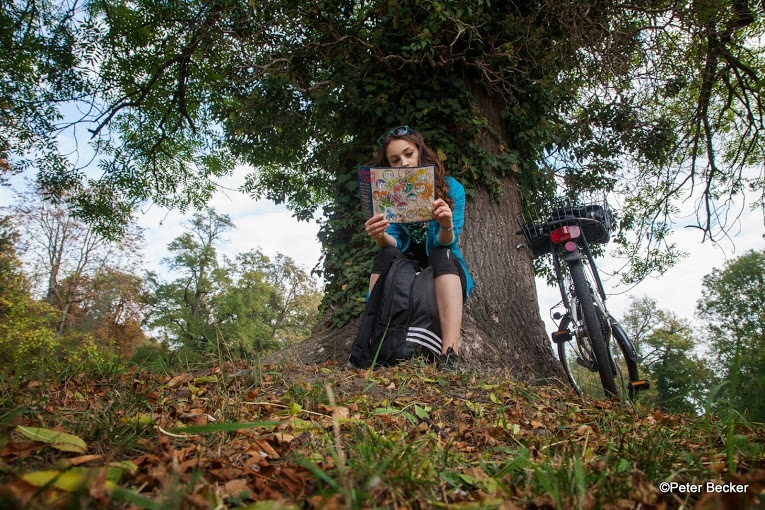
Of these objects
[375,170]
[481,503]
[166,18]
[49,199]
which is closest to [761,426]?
[481,503]

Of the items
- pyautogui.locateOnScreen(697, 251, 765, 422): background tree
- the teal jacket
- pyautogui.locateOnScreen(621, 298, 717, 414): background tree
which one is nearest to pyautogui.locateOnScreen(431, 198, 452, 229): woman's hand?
the teal jacket

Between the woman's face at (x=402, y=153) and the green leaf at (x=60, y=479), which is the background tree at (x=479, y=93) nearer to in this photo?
the woman's face at (x=402, y=153)

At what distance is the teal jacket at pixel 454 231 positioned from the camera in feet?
9.73

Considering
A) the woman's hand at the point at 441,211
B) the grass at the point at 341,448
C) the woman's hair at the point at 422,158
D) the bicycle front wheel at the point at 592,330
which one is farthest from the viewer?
the woman's hair at the point at 422,158

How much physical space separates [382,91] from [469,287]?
2.38 metres

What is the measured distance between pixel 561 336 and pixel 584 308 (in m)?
0.35

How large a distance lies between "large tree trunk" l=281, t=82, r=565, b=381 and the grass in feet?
3.90

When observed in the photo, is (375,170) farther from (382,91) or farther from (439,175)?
(382,91)

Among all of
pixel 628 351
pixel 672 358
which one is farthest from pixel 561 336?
pixel 672 358

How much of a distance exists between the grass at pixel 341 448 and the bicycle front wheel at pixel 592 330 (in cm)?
100

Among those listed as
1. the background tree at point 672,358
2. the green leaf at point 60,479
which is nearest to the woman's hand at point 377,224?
the green leaf at point 60,479

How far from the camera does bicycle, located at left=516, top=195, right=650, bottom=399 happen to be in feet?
9.73

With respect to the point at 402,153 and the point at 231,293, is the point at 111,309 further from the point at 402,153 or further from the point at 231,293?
the point at 402,153

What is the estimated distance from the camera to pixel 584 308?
3.04 meters
